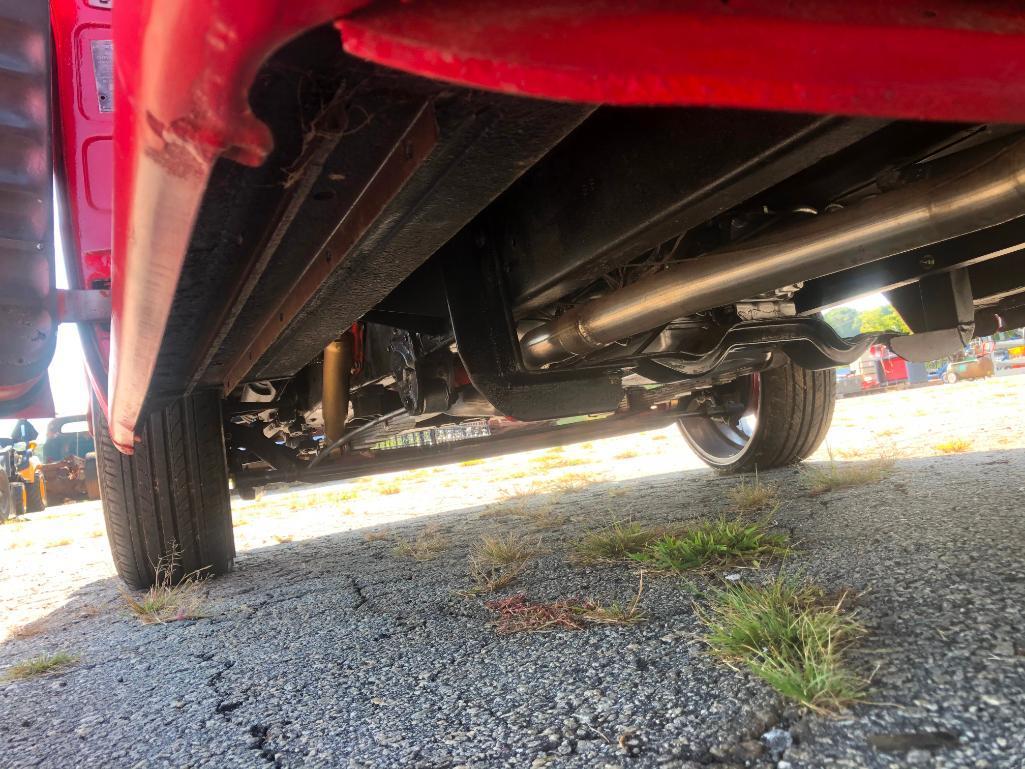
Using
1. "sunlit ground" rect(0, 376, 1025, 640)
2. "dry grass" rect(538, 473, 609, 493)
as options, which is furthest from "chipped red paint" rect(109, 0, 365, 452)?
"dry grass" rect(538, 473, 609, 493)

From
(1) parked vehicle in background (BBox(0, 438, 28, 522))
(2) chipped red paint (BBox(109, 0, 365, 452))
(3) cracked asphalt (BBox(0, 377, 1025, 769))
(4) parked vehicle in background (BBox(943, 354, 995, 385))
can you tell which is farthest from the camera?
(4) parked vehicle in background (BBox(943, 354, 995, 385))

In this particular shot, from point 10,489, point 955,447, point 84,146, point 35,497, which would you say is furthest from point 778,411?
point 35,497

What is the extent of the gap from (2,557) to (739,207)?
573 centimetres

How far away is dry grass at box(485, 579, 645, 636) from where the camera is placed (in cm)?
125

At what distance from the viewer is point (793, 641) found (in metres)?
0.98

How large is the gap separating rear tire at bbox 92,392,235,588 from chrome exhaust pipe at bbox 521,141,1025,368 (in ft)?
4.81

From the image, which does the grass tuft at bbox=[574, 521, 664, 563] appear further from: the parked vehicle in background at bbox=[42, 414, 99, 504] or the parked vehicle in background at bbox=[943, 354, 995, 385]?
the parked vehicle in background at bbox=[943, 354, 995, 385]

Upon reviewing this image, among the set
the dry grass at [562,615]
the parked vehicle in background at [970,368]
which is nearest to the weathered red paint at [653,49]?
the dry grass at [562,615]

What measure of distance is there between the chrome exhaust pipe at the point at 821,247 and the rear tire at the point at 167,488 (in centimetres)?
147

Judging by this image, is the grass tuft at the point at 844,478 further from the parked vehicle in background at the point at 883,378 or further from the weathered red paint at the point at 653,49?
the parked vehicle in background at the point at 883,378

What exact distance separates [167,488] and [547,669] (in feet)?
5.57

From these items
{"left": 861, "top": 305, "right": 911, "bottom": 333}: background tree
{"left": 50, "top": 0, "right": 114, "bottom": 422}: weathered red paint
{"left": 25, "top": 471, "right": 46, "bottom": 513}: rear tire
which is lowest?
{"left": 25, "top": 471, "right": 46, "bottom": 513}: rear tire

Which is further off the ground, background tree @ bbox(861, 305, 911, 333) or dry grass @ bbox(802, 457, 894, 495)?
background tree @ bbox(861, 305, 911, 333)

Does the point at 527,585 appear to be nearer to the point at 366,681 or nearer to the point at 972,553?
the point at 366,681
